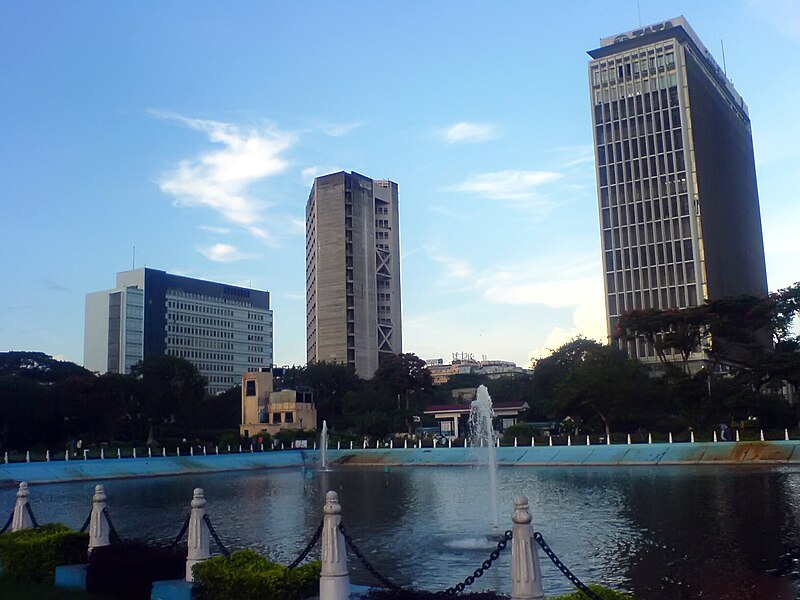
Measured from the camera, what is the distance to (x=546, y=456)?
46219mm

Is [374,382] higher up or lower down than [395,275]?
lower down

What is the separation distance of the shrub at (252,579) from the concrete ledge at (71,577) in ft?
7.57

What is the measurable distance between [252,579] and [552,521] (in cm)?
1151

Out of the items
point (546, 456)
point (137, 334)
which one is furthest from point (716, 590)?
point (137, 334)

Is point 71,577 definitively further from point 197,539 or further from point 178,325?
point 178,325

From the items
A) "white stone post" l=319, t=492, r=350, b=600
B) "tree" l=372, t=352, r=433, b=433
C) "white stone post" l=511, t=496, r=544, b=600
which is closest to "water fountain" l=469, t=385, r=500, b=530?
"tree" l=372, t=352, r=433, b=433

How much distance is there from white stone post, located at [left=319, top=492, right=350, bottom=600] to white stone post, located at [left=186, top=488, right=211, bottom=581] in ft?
7.71

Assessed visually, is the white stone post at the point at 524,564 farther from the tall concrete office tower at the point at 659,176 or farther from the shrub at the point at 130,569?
the tall concrete office tower at the point at 659,176

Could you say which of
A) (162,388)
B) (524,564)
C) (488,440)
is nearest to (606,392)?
(488,440)

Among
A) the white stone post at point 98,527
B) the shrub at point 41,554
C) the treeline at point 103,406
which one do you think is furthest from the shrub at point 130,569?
the treeline at point 103,406

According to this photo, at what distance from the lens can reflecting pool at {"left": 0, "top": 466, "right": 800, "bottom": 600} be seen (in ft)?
39.3

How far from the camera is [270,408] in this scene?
76.4 meters

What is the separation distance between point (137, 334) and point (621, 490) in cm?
12289

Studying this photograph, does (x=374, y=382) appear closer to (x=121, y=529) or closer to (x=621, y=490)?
(x=621, y=490)
